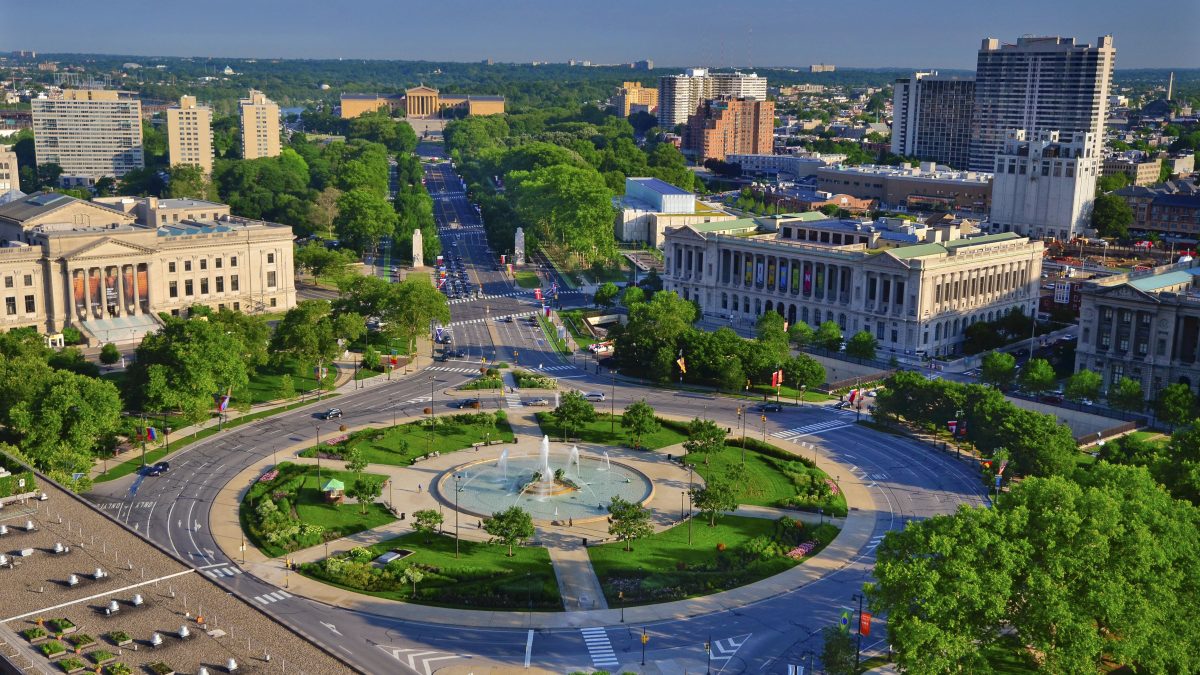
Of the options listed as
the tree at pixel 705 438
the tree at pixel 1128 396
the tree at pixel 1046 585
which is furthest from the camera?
the tree at pixel 1128 396

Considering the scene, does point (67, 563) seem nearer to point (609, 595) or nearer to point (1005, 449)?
point (609, 595)

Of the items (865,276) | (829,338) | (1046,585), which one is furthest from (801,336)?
(1046,585)

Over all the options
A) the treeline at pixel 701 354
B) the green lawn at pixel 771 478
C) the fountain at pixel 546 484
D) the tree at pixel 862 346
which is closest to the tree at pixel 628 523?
the fountain at pixel 546 484

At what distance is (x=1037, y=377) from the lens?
356 feet

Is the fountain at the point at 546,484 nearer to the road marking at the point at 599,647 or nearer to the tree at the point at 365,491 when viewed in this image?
the tree at the point at 365,491

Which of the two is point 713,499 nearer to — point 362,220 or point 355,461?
point 355,461

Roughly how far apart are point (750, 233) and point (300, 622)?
342ft

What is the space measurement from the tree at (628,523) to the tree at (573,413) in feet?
75.2

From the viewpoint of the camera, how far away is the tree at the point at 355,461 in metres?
87.2

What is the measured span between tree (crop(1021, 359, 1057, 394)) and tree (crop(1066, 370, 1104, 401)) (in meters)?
2.17

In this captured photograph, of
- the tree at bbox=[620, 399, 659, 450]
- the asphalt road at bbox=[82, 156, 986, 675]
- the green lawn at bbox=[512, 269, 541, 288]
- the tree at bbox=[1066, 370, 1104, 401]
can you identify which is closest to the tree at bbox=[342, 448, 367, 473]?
the asphalt road at bbox=[82, 156, 986, 675]

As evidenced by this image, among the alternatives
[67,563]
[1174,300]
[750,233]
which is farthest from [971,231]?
[67,563]

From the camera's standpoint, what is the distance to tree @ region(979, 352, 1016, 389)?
111250 millimetres

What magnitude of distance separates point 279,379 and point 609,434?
35895 mm
